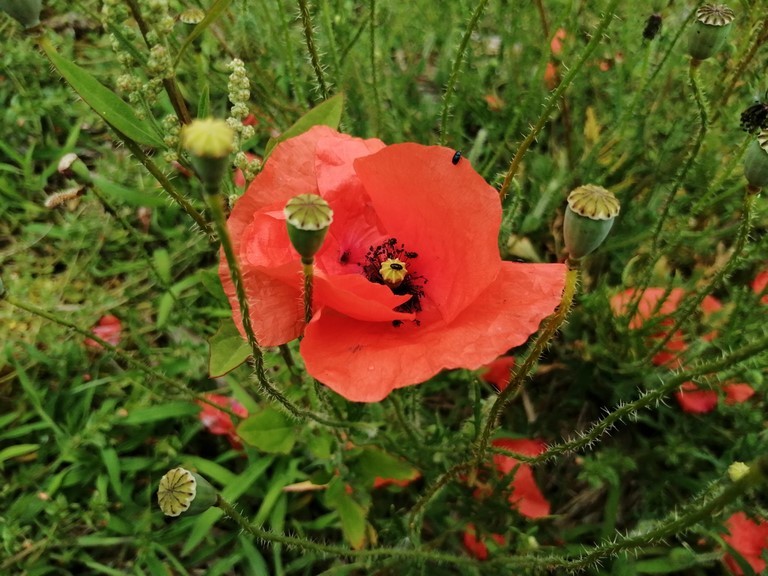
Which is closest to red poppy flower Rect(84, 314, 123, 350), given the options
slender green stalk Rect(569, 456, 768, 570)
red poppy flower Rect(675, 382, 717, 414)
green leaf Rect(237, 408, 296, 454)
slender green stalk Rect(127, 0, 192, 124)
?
green leaf Rect(237, 408, 296, 454)

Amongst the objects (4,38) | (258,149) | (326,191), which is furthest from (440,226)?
(4,38)

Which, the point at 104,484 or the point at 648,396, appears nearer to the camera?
the point at 648,396

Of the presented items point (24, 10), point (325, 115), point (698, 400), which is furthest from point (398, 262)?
point (698, 400)

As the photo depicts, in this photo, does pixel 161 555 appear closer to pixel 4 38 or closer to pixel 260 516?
pixel 260 516

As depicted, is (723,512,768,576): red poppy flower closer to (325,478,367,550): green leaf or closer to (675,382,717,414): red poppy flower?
(675,382,717,414): red poppy flower

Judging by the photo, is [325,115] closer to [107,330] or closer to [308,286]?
[308,286]

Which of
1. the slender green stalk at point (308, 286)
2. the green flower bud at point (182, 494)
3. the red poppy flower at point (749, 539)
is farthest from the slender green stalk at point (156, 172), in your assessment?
the red poppy flower at point (749, 539)

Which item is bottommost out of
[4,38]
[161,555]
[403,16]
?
[161,555]
